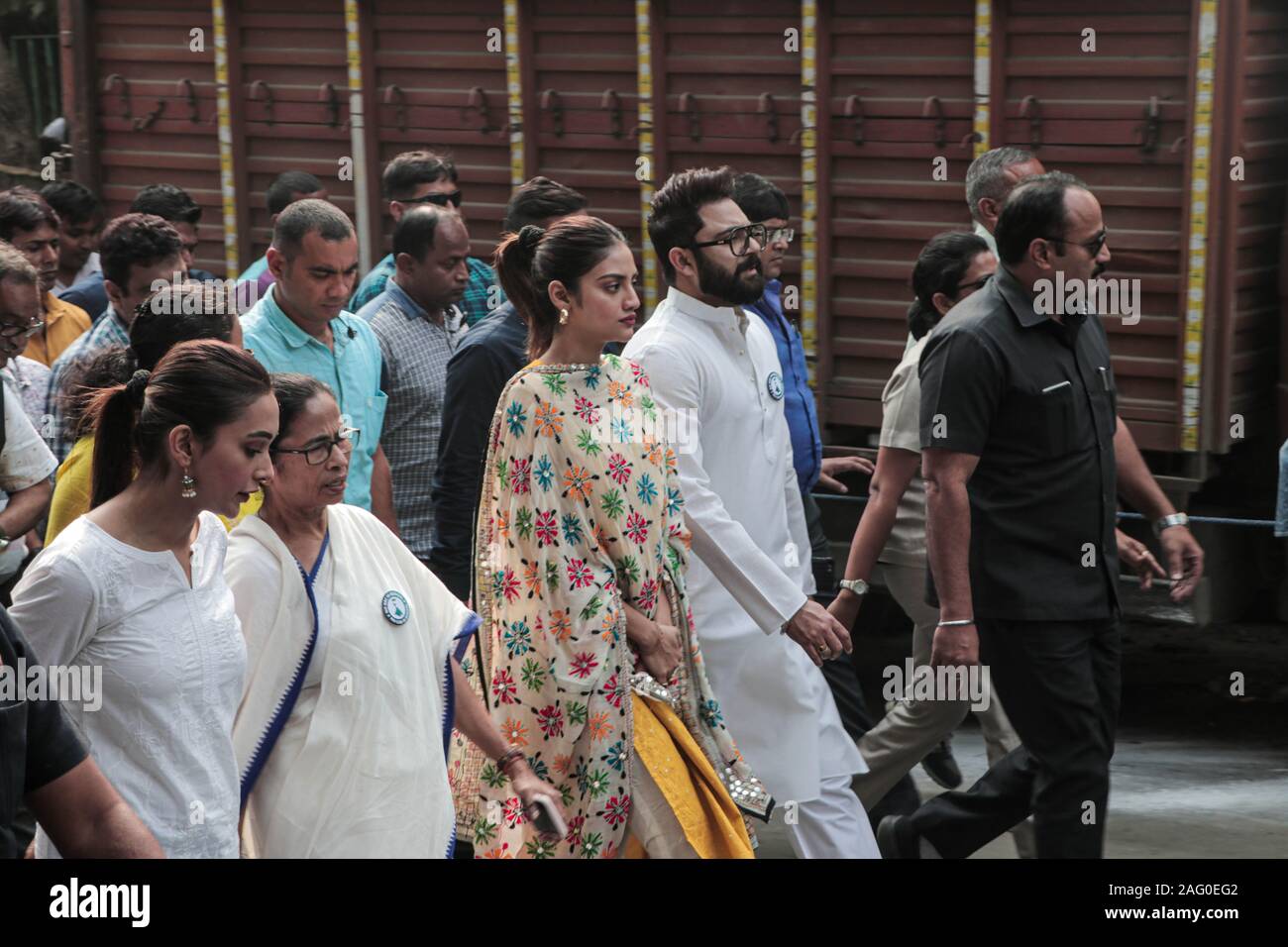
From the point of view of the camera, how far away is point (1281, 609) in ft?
23.3

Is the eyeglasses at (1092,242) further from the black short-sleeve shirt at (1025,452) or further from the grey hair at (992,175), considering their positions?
the grey hair at (992,175)

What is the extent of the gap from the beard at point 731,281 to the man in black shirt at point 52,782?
2.44 m

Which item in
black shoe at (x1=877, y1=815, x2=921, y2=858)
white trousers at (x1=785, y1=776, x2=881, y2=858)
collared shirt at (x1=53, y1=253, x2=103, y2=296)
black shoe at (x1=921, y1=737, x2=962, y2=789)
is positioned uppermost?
collared shirt at (x1=53, y1=253, x2=103, y2=296)

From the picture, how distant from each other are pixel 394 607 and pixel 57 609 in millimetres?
782

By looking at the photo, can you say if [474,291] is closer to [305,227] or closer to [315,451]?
[305,227]

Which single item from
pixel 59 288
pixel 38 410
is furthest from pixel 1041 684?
pixel 59 288

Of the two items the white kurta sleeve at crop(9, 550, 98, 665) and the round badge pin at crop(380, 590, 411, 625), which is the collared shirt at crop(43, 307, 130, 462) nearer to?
the round badge pin at crop(380, 590, 411, 625)

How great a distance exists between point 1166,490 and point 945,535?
2.74 metres

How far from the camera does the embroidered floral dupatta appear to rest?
4027mm

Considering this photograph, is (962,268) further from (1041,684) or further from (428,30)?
(428,30)

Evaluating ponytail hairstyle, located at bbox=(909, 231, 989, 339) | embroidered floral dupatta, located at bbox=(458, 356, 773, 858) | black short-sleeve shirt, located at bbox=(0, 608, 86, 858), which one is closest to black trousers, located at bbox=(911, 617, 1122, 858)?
embroidered floral dupatta, located at bbox=(458, 356, 773, 858)

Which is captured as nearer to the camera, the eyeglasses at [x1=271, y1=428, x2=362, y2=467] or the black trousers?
the eyeglasses at [x1=271, y1=428, x2=362, y2=467]

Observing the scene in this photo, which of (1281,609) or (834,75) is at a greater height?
(834,75)

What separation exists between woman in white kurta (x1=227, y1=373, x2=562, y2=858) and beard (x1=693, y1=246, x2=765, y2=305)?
141cm
